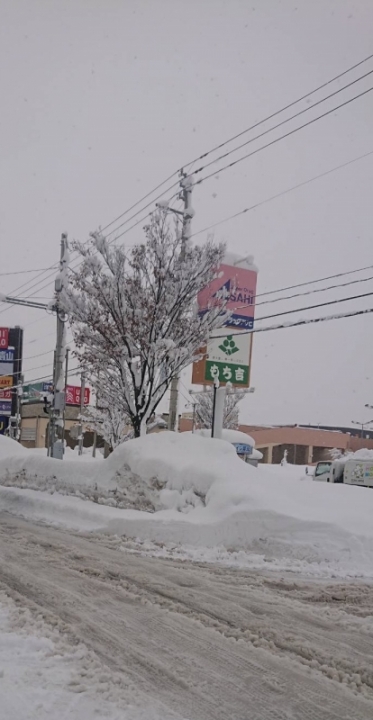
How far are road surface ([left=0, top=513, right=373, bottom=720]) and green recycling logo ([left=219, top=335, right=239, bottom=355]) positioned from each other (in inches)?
528

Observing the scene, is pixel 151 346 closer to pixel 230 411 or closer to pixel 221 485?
pixel 221 485

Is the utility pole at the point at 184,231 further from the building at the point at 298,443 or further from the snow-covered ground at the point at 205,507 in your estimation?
the building at the point at 298,443

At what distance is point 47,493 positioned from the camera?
1554 centimetres

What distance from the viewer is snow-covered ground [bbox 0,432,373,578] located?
9.39m

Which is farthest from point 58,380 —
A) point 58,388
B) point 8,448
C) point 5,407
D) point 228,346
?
point 5,407

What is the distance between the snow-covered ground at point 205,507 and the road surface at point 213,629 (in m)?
1.35

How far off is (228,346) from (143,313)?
6.91 m

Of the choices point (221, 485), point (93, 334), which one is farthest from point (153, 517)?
point (93, 334)

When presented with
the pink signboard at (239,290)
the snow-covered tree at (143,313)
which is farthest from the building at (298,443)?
the snow-covered tree at (143,313)

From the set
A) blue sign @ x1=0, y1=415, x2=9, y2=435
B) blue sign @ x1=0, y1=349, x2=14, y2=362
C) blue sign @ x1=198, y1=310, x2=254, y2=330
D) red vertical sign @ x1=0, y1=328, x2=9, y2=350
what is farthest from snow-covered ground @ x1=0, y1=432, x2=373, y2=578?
blue sign @ x1=0, y1=415, x2=9, y2=435

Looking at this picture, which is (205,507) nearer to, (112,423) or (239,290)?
(239,290)

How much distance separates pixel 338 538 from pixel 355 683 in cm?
544

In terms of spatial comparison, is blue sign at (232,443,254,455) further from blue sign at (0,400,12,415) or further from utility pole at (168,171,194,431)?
blue sign at (0,400,12,415)

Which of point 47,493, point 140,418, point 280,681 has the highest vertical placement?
point 140,418
